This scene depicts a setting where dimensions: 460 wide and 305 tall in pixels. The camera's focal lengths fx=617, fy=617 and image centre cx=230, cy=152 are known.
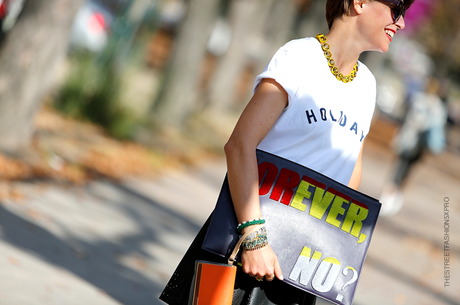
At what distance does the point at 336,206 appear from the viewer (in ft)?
6.76

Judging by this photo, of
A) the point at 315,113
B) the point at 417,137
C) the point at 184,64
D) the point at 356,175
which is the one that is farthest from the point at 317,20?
the point at 315,113

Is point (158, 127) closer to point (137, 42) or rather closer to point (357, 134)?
point (137, 42)

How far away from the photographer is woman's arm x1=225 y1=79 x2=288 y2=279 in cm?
192

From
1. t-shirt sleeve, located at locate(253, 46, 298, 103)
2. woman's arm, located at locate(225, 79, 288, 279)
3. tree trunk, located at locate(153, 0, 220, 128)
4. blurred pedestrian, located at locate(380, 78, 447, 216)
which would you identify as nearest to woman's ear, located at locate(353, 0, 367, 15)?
t-shirt sleeve, located at locate(253, 46, 298, 103)

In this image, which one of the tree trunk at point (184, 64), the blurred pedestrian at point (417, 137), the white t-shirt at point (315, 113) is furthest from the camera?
the tree trunk at point (184, 64)

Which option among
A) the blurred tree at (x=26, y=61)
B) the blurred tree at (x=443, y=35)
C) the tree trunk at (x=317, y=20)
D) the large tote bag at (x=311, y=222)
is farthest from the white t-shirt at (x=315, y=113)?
the blurred tree at (x=443, y=35)

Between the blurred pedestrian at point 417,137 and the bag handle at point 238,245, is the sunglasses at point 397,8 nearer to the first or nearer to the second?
the bag handle at point 238,245

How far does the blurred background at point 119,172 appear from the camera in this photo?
4516 millimetres

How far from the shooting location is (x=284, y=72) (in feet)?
Result: 6.45

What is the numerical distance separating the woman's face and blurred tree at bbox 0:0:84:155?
468cm

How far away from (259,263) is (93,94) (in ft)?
26.1

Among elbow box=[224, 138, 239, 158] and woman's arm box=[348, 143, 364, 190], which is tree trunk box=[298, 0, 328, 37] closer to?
woman's arm box=[348, 143, 364, 190]

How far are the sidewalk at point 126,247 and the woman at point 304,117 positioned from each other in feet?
6.42

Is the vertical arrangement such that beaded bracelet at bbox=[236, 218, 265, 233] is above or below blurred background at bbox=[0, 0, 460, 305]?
below
